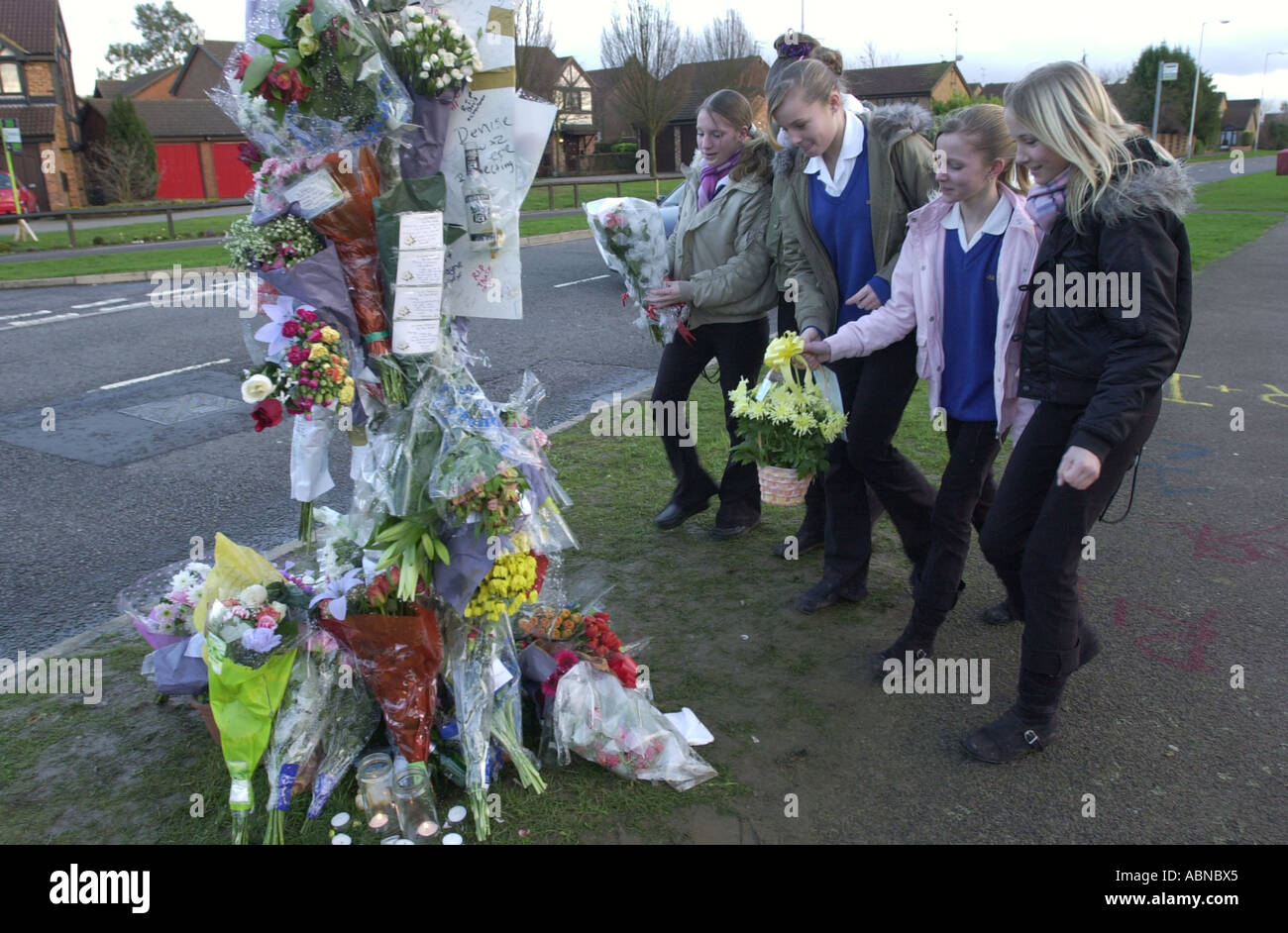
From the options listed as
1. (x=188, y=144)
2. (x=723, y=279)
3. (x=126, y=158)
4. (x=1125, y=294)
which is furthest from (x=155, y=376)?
(x=188, y=144)

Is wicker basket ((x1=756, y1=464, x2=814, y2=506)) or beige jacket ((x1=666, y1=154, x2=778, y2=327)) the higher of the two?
beige jacket ((x1=666, y1=154, x2=778, y2=327))

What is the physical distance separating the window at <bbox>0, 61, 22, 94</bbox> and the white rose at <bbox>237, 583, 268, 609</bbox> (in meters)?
47.4

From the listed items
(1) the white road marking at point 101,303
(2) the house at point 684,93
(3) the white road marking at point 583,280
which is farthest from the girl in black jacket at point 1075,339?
(2) the house at point 684,93

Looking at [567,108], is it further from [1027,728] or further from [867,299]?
[1027,728]

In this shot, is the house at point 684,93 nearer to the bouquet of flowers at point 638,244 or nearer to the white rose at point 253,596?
the bouquet of flowers at point 638,244

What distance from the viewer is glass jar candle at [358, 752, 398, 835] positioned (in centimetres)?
280

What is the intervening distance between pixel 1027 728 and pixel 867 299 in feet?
5.51

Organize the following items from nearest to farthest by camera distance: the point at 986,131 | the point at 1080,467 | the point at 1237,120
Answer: the point at 1080,467
the point at 986,131
the point at 1237,120

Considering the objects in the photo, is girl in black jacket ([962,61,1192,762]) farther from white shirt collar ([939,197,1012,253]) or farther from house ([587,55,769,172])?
house ([587,55,769,172])

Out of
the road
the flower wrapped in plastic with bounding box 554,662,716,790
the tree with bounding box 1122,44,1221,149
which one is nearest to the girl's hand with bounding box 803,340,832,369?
the flower wrapped in plastic with bounding box 554,662,716,790

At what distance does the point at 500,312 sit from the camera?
3.02 metres

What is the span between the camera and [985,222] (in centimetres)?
333

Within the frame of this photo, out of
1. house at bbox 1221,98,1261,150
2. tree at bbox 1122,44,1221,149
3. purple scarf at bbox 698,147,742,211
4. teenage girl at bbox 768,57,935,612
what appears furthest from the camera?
house at bbox 1221,98,1261,150
